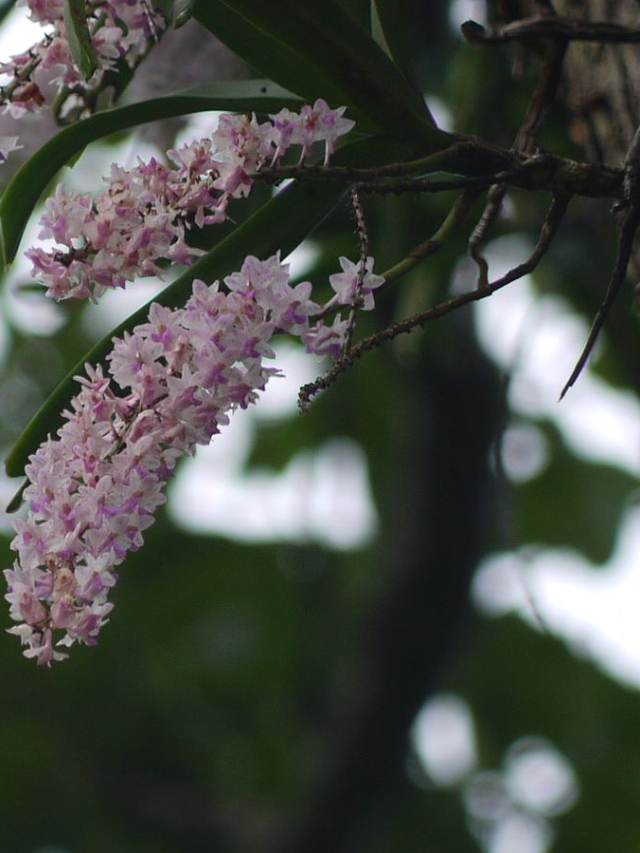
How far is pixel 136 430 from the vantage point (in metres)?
0.52

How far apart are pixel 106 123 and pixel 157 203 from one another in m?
0.09

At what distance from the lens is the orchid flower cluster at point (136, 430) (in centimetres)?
51

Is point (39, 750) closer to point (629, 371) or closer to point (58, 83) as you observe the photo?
point (629, 371)

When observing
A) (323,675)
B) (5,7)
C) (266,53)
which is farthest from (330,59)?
(323,675)

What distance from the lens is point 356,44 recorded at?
0.55 meters

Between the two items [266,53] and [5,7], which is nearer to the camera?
[266,53]

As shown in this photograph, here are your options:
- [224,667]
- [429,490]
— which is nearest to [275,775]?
[224,667]

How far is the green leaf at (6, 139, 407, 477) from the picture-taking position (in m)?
0.57

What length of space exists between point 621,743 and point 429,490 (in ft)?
4.09

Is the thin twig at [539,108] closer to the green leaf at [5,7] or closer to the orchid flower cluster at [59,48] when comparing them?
the orchid flower cluster at [59,48]

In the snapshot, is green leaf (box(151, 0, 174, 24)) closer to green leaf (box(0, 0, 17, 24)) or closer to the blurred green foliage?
green leaf (box(0, 0, 17, 24))

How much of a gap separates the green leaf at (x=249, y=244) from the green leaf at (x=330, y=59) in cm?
2

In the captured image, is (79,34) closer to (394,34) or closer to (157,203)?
(157,203)

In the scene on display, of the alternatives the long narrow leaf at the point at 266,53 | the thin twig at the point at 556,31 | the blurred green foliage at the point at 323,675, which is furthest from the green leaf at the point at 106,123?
the blurred green foliage at the point at 323,675
